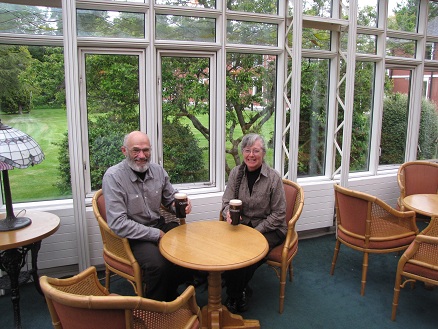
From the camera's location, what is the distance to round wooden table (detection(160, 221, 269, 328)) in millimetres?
2008

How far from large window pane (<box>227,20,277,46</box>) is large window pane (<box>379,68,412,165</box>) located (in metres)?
1.93

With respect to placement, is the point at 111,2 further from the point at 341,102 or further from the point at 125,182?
the point at 341,102

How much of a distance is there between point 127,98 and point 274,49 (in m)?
1.68

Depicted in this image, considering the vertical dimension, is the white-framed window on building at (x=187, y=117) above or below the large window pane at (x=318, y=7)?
below

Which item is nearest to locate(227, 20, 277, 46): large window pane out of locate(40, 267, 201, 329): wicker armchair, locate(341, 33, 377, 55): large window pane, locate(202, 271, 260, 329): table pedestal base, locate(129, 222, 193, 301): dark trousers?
locate(341, 33, 377, 55): large window pane

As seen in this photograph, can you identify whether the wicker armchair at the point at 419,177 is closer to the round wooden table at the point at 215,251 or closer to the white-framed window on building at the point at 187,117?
the white-framed window on building at the point at 187,117

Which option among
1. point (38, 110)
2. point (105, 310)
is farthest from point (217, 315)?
point (38, 110)

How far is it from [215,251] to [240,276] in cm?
63

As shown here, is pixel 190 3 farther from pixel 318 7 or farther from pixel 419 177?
pixel 419 177

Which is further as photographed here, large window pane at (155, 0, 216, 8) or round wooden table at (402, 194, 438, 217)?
large window pane at (155, 0, 216, 8)

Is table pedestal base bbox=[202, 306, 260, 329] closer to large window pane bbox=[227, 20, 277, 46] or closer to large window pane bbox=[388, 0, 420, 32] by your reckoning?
large window pane bbox=[227, 20, 277, 46]

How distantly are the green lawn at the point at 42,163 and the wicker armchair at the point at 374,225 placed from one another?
2646mm

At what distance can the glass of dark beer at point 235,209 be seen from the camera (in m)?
2.32

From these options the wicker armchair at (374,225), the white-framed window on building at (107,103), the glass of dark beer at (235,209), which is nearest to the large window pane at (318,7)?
the white-framed window on building at (107,103)
